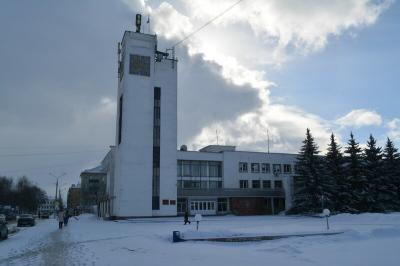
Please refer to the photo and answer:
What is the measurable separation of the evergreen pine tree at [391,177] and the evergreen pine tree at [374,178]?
49 centimetres

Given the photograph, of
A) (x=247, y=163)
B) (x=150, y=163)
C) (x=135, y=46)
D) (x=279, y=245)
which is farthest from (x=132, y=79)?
(x=279, y=245)

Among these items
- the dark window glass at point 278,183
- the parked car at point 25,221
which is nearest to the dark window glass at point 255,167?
the dark window glass at point 278,183

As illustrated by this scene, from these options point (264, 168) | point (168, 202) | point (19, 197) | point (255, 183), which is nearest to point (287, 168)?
point (264, 168)

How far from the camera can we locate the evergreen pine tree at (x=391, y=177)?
48500 millimetres

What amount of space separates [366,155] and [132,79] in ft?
101

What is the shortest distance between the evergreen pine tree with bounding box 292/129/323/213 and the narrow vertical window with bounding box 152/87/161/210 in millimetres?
17306

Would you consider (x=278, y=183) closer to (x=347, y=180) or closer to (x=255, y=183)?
(x=255, y=183)

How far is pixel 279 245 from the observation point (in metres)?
18.4

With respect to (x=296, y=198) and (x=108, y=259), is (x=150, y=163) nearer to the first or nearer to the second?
(x=296, y=198)

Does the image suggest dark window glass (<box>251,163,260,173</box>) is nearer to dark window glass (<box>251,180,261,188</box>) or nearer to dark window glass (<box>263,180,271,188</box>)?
dark window glass (<box>251,180,261,188</box>)

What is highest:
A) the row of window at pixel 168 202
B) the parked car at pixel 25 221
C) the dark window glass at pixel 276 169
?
the dark window glass at pixel 276 169

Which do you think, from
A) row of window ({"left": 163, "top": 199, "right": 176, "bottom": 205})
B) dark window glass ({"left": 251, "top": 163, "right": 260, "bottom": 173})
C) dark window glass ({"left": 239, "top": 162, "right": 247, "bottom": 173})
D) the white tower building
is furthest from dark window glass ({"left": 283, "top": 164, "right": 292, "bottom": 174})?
row of window ({"left": 163, "top": 199, "right": 176, "bottom": 205})

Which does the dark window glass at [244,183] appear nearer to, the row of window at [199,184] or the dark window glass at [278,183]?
the row of window at [199,184]

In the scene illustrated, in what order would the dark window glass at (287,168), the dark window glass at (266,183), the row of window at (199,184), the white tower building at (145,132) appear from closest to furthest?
the white tower building at (145,132) < the row of window at (199,184) < the dark window glass at (266,183) < the dark window glass at (287,168)
